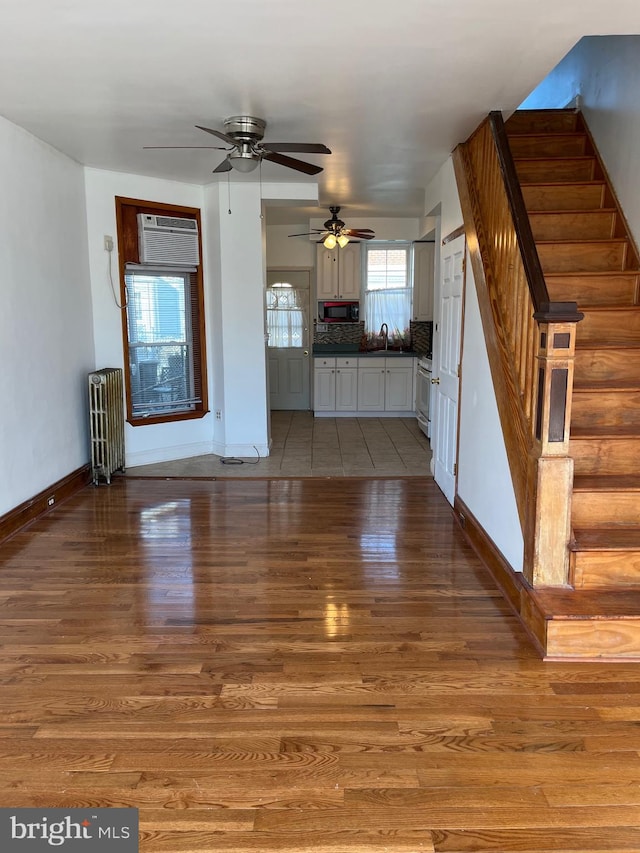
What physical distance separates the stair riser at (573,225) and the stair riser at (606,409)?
1369mm

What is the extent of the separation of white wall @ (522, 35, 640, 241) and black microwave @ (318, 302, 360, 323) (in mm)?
4291

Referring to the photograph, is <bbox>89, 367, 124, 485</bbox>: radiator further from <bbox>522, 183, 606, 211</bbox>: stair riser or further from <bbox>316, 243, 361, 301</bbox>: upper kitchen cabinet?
<bbox>316, 243, 361, 301</bbox>: upper kitchen cabinet

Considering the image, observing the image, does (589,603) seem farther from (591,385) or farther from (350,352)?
(350,352)

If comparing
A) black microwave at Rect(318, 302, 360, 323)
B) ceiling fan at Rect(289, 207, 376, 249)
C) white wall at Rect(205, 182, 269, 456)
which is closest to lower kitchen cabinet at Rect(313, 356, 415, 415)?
black microwave at Rect(318, 302, 360, 323)

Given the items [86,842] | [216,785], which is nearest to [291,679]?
[216,785]

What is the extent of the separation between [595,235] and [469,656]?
3042 mm

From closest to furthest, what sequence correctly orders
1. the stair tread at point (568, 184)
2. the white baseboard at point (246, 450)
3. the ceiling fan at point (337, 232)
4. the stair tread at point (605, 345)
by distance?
the stair tread at point (605, 345)
the stair tread at point (568, 184)
the white baseboard at point (246, 450)
the ceiling fan at point (337, 232)

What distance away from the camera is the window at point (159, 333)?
573 centimetres

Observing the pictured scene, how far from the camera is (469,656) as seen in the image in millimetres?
2643

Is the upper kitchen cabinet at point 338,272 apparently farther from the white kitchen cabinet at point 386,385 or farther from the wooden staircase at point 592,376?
the wooden staircase at point 592,376

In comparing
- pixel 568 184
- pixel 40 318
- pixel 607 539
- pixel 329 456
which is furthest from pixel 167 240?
pixel 607 539

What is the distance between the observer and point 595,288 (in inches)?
154

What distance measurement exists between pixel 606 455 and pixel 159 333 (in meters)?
4.36

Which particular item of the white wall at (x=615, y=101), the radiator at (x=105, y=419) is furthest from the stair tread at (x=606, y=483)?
the radiator at (x=105, y=419)
